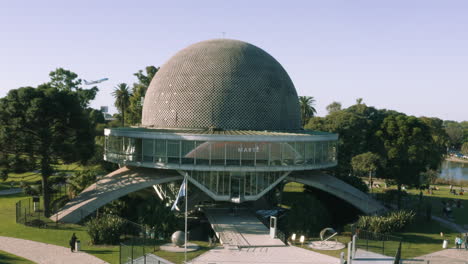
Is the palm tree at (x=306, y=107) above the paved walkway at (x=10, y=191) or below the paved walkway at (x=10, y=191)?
above

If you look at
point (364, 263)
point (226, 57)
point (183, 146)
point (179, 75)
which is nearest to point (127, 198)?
point (183, 146)

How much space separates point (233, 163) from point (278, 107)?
9.77 m

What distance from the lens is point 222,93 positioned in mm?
35281

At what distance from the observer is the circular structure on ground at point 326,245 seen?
24.5 metres

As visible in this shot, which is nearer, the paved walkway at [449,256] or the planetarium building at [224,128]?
the paved walkway at [449,256]

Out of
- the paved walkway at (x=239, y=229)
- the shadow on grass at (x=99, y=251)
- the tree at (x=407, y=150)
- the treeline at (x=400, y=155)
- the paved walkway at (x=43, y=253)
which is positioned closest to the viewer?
the paved walkway at (x=43, y=253)

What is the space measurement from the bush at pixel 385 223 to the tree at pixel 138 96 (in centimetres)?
4412

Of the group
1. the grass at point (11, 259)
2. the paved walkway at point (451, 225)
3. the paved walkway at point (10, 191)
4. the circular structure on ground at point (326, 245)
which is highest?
the grass at point (11, 259)

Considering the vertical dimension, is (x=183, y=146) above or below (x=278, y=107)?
below

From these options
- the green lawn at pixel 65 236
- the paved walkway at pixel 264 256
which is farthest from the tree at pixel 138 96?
the paved walkway at pixel 264 256

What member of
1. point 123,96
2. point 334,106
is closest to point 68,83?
point 123,96

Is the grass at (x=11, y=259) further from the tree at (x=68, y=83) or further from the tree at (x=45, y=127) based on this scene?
the tree at (x=68, y=83)

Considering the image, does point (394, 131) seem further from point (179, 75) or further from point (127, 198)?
point (127, 198)

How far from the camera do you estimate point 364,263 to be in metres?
21.6
